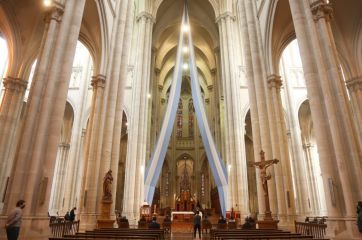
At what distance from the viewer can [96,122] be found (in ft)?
37.7

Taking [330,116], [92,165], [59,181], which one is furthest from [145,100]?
[330,116]

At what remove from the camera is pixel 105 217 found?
10.1m

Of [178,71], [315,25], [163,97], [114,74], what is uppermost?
[163,97]

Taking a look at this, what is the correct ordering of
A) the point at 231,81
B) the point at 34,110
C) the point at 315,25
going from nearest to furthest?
1. the point at 34,110
2. the point at 315,25
3. the point at 231,81

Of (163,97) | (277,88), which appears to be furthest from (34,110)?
(163,97)

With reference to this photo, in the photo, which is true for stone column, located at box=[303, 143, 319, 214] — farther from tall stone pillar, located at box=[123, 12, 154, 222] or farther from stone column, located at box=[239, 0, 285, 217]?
tall stone pillar, located at box=[123, 12, 154, 222]

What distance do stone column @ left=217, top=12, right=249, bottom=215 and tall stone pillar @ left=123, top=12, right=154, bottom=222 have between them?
234 inches

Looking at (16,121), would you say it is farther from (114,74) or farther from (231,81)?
(231,81)

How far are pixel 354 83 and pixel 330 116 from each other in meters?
7.55

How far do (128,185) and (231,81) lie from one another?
34.4 ft

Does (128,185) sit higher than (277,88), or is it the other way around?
(277,88)

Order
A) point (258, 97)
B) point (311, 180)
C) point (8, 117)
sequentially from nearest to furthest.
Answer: point (258, 97) → point (8, 117) → point (311, 180)

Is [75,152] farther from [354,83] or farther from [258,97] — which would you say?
[354,83]

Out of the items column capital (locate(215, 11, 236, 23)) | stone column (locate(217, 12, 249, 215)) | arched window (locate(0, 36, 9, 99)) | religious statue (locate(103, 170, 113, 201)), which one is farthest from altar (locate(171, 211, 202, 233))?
column capital (locate(215, 11, 236, 23))
